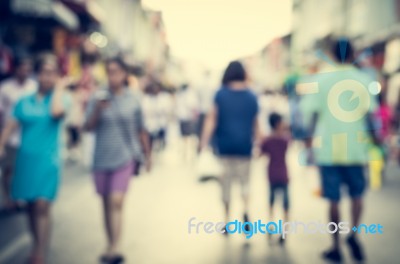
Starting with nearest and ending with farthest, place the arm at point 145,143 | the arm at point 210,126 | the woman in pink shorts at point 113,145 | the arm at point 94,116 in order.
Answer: the arm at point 94,116 → the woman in pink shorts at point 113,145 → the arm at point 145,143 → the arm at point 210,126

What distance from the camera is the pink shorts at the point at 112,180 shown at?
4.30m

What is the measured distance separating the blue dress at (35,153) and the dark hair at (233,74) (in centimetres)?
181

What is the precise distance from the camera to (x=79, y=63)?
703 inches

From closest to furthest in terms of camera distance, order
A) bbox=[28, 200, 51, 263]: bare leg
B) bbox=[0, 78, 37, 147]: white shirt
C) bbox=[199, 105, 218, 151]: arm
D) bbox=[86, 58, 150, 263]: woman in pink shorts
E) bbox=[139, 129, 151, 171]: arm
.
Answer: bbox=[28, 200, 51, 263]: bare leg, bbox=[86, 58, 150, 263]: woman in pink shorts, bbox=[139, 129, 151, 171]: arm, bbox=[199, 105, 218, 151]: arm, bbox=[0, 78, 37, 147]: white shirt

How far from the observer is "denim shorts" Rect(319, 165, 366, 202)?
172 inches

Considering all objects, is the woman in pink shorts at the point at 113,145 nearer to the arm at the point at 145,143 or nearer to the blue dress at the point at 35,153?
the arm at the point at 145,143

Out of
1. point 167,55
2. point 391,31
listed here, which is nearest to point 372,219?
point 391,31

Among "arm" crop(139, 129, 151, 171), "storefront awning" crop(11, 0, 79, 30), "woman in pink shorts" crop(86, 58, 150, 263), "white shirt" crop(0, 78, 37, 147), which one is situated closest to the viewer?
"woman in pink shorts" crop(86, 58, 150, 263)

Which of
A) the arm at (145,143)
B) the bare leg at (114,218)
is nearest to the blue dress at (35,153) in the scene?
the bare leg at (114,218)

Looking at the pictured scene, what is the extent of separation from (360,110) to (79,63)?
1492 cm

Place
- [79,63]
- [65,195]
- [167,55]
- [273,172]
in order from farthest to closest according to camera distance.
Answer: [167,55], [79,63], [65,195], [273,172]

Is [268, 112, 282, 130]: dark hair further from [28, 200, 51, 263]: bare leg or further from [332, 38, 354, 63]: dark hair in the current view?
[28, 200, 51, 263]: bare leg

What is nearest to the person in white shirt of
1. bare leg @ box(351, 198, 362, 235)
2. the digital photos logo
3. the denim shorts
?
the digital photos logo

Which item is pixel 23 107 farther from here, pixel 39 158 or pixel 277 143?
pixel 277 143
